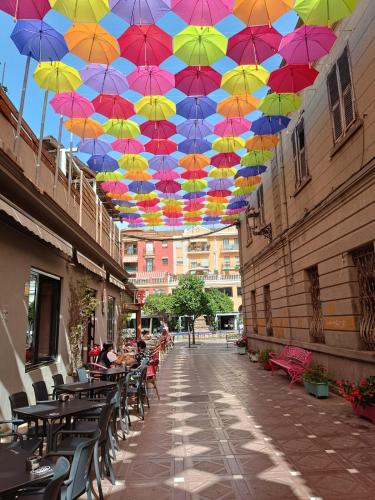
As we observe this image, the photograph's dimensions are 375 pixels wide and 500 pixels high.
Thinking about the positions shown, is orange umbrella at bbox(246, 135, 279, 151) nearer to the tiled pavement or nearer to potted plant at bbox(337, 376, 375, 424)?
the tiled pavement

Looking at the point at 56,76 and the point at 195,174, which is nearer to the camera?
the point at 56,76

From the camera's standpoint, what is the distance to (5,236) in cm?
645

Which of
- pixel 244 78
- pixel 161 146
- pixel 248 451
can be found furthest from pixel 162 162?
pixel 248 451

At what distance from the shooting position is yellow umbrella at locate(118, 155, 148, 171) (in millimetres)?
11234

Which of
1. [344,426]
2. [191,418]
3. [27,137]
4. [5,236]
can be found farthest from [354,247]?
[27,137]

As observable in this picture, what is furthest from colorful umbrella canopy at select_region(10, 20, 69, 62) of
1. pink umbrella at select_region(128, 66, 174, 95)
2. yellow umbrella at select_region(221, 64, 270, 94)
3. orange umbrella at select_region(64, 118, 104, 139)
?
yellow umbrella at select_region(221, 64, 270, 94)

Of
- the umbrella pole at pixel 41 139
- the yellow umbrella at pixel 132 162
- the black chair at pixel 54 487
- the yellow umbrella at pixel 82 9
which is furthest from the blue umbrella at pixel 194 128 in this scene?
the black chair at pixel 54 487

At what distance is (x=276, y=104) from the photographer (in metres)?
8.56

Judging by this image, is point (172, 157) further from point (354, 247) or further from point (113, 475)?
point (113, 475)

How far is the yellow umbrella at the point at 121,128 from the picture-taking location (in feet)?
30.9

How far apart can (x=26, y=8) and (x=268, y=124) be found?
19.7 ft

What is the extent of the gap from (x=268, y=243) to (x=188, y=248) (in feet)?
120

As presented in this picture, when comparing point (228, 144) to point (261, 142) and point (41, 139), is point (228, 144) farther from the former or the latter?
point (41, 139)

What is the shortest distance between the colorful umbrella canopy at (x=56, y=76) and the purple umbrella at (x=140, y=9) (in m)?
1.95
